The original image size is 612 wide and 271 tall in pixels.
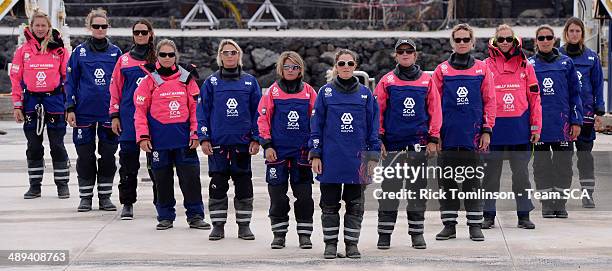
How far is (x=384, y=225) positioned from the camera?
1188 centimetres

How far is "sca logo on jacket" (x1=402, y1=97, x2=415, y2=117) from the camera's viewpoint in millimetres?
11852

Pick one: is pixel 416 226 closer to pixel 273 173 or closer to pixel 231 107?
pixel 273 173

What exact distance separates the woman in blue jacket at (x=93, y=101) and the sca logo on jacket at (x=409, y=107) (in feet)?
11.9

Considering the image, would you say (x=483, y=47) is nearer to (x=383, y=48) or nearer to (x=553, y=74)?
(x=383, y=48)

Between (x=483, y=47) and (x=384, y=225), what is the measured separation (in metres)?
23.5

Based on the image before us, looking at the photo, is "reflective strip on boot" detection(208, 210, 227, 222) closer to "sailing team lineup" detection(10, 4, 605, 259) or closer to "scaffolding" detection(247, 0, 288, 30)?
"sailing team lineup" detection(10, 4, 605, 259)

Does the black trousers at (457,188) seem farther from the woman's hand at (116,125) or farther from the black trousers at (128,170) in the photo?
the woman's hand at (116,125)

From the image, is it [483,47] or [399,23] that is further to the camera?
[399,23]

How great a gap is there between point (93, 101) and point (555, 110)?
4.51m

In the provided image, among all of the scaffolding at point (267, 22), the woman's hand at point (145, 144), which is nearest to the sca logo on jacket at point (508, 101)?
the woman's hand at point (145, 144)

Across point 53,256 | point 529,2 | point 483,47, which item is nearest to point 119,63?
point 53,256

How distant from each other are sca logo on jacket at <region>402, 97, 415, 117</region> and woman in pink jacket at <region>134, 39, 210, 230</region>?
2.01 metres

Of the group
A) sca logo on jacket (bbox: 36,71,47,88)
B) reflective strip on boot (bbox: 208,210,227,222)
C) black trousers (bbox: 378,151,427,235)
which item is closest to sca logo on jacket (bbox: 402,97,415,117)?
black trousers (bbox: 378,151,427,235)

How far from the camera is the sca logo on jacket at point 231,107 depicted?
40.6 ft
